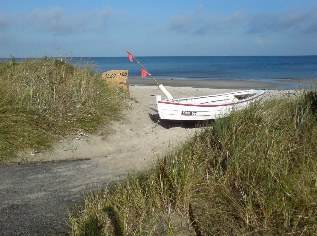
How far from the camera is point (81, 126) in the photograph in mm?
10102

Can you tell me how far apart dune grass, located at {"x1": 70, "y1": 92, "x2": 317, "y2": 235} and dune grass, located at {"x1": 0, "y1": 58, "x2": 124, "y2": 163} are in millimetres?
3614

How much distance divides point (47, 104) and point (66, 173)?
3226 mm

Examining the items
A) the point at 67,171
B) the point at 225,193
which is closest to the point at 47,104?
the point at 67,171

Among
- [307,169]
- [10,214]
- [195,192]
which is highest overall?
[307,169]

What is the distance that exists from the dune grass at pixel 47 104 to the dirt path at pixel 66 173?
37cm

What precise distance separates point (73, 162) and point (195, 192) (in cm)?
397

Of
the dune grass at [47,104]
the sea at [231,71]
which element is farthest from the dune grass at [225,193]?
the sea at [231,71]

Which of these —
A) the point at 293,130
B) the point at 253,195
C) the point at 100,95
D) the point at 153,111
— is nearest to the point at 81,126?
the point at 100,95

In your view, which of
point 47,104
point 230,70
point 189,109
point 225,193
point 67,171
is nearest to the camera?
point 225,193

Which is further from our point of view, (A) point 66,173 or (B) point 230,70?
(B) point 230,70

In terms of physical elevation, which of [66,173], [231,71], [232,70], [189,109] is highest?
[232,70]

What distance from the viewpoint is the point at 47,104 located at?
32.8ft

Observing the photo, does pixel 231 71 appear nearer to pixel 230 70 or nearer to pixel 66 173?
pixel 230 70

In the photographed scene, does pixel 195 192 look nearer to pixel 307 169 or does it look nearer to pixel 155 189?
pixel 155 189
